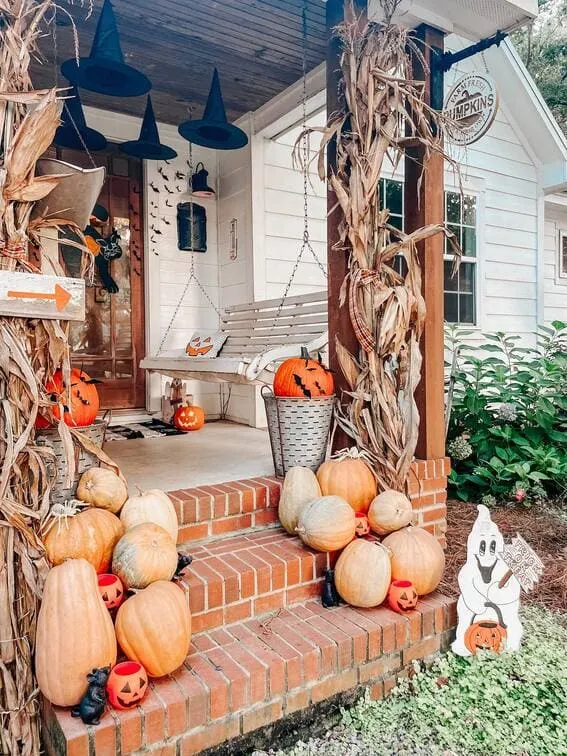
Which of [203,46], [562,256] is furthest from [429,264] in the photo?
[562,256]

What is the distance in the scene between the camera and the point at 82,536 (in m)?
1.67

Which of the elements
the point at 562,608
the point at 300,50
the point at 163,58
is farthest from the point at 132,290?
the point at 562,608

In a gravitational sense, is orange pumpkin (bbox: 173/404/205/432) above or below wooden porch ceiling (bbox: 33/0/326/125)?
below

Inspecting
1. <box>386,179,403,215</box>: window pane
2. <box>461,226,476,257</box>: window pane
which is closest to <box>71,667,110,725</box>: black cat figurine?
<box>386,179,403,215</box>: window pane

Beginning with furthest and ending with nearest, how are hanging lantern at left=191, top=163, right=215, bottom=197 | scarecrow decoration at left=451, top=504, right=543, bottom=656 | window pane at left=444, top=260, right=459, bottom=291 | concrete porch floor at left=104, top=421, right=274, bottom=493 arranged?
window pane at left=444, top=260, right=459, bottom=291 → hanging lantern at left=191, top=163, right=215, bottom=197 → concrete porch floor at left=104, top=421, right=274, bottom=493 → scarecrow decoration at left=451, top=504, right=543, bottom=656

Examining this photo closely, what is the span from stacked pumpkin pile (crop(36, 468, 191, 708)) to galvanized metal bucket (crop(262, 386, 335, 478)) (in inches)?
27.1

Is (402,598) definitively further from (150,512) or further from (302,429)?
(150,512)

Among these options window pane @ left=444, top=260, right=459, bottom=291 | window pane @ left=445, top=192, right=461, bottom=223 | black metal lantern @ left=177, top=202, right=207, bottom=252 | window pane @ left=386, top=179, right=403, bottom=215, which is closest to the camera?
black metal lantern @ left=177, top=202, right=207, bottom=252

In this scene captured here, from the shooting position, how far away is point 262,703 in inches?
63.2

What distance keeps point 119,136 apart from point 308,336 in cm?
251

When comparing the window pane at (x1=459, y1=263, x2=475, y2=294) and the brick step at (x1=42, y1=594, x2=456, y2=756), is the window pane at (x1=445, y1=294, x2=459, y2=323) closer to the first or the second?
the window pane at (x1=459, y1=263, x2=475, y2=294)

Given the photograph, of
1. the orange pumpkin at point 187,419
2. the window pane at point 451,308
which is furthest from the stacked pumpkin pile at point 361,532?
the window pane at point 451,308

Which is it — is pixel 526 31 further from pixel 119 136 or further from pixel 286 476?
pixel 286 476

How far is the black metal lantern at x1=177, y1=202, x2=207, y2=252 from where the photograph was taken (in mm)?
4605
